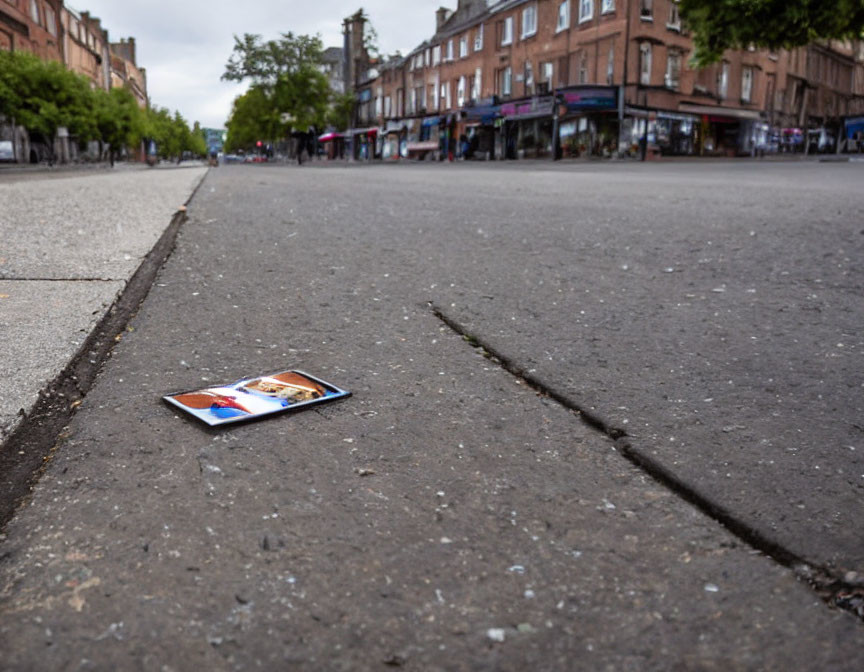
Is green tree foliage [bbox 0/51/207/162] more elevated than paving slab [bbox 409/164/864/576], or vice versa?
green tree foliage [bbox 0/51/207/162]

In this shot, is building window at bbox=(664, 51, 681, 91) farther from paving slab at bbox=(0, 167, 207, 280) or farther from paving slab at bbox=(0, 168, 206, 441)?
paving slab at bbox=(0, 168, 206, 441)

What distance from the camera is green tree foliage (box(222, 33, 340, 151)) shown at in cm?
5500

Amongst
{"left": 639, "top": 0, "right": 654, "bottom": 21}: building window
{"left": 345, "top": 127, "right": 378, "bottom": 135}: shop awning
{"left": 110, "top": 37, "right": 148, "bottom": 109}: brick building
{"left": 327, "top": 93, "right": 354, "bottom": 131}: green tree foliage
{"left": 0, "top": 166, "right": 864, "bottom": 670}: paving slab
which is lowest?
{"left": 0, "top": 166, "right": 864, "bottom": 670}: paving slab

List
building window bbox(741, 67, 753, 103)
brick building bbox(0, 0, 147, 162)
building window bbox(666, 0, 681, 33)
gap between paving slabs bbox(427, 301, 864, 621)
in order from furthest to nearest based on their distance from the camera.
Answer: brick building bbox(0, 0, 147, 162) → building window bbox(741, 67, 753, 103) → building window bbox(666, 0, 681, 33) → gap between paving slabs bbox(427, 301, 864, 621)

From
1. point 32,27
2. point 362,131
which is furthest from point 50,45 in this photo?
point 362,131

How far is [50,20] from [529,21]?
3360cm

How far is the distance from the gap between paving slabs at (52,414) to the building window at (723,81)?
119ft

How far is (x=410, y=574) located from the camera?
113cm

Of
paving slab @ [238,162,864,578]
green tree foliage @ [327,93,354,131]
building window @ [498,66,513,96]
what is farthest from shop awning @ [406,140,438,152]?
paving slab @ [238,162,864,578]

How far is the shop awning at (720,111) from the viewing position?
32312 mm

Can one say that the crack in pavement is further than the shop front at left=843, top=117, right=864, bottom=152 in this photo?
No

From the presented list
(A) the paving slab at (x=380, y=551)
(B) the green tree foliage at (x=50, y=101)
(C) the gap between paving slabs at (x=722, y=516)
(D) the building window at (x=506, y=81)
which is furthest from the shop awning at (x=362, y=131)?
(A) the paving slab at (x=380, y=551)

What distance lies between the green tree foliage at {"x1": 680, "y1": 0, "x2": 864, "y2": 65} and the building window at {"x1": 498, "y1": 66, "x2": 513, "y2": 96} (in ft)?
77.8

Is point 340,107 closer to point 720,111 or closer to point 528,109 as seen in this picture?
point 528,109
